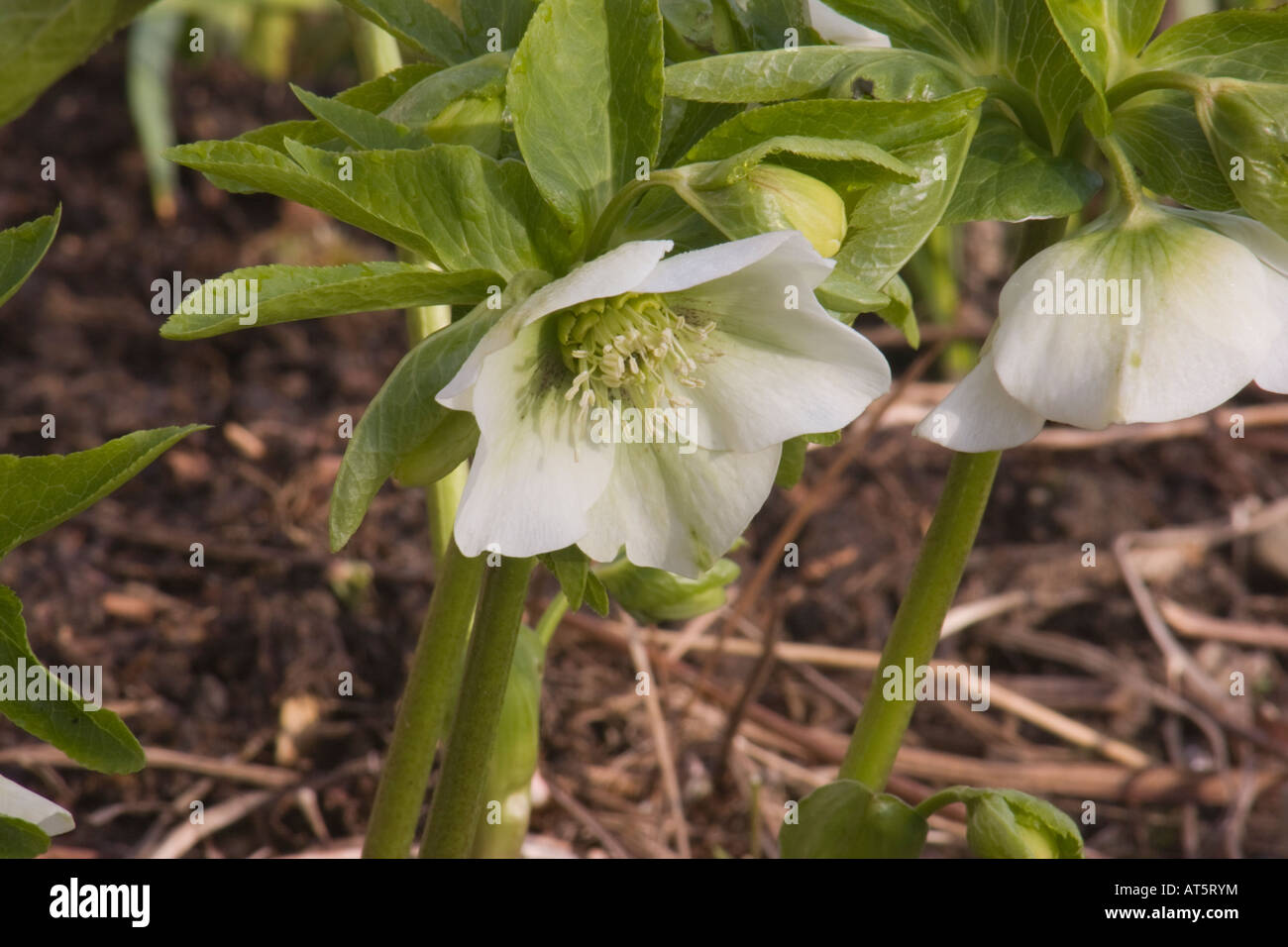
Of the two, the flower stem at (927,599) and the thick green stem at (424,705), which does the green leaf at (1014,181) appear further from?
the thick green stem at (424,705)

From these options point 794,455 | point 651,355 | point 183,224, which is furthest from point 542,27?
point 183,224

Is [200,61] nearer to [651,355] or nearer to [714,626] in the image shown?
[714,626]
